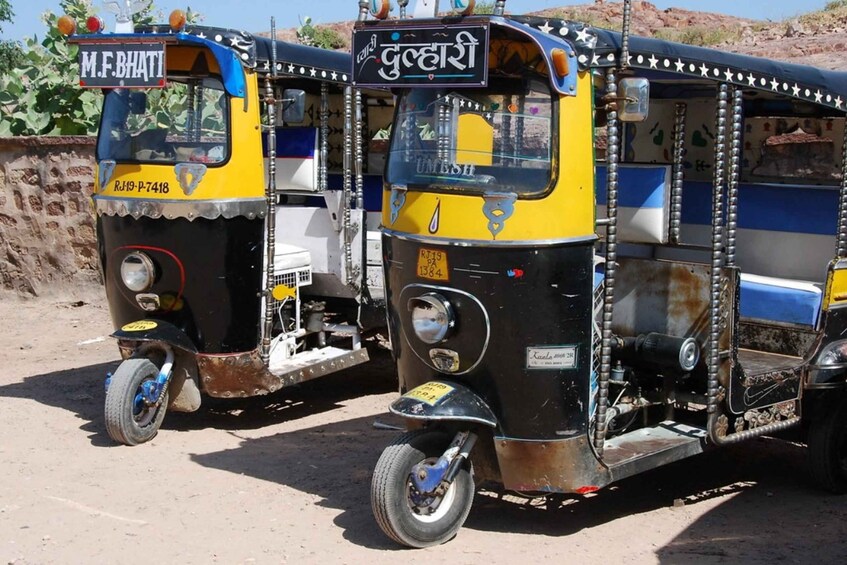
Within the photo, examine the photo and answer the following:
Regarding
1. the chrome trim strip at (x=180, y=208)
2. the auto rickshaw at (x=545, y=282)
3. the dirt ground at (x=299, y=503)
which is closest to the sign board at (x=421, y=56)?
the auto rickshaw at (x=545, y=282)

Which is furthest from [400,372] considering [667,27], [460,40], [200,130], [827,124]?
[667,27]

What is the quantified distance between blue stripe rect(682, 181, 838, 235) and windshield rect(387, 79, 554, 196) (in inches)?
99.5

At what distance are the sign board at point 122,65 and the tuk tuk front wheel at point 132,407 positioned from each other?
181 centimetres

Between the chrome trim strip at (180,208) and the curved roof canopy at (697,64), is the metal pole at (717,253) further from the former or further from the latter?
the chrome trim strip at (180,208)

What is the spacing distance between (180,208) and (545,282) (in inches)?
118

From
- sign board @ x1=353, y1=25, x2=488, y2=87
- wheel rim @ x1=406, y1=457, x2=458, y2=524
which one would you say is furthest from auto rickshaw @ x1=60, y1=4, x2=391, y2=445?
wheel rim @ x1=406, y1=457, x2=458, y2=524

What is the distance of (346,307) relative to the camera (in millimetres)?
8984

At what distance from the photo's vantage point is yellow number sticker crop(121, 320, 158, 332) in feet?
24.7

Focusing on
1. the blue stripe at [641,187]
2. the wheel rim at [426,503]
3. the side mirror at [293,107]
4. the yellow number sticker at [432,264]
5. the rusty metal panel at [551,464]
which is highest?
the side mirror at [293,107]

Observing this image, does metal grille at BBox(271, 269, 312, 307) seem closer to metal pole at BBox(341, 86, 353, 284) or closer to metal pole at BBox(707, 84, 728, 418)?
metal pole at BBox(341, 86, 353, 284)

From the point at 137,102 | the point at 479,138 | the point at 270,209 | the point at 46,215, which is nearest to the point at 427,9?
the point at 479,138

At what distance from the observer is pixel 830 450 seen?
21.8ft

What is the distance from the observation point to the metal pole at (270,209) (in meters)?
7.69

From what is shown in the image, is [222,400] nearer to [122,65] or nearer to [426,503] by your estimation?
[122,65]
